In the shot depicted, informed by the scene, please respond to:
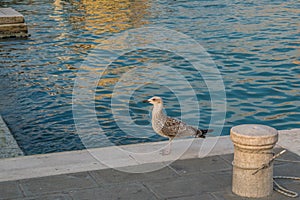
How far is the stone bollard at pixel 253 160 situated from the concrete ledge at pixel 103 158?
1.39 m

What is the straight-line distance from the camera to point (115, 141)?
1194 centimetres

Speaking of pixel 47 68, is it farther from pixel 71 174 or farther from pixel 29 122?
pixel 71 174

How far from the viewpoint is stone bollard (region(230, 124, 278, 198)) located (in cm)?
704

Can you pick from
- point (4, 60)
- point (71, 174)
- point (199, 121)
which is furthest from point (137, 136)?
point (4, 60)

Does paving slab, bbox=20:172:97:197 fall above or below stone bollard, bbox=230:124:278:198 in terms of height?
below

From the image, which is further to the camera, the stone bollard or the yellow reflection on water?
the yellow reflection on water

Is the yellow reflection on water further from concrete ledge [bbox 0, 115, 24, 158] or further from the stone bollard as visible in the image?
the stone bollard

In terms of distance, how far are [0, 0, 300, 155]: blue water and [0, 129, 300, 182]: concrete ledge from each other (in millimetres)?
2760

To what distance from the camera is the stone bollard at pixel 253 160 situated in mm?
7043

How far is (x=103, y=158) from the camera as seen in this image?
8484mm

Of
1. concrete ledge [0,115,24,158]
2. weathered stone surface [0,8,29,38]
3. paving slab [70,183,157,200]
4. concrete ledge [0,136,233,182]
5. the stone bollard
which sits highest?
the stone bollard

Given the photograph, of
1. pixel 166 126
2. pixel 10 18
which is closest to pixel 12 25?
pixel 10 18

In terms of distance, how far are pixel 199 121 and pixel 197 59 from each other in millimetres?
5789

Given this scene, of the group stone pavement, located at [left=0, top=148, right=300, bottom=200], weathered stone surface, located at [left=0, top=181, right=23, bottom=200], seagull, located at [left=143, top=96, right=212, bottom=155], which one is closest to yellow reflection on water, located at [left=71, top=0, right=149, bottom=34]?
seagull, located at [left=143, top=96, right=212, bottom=155]
